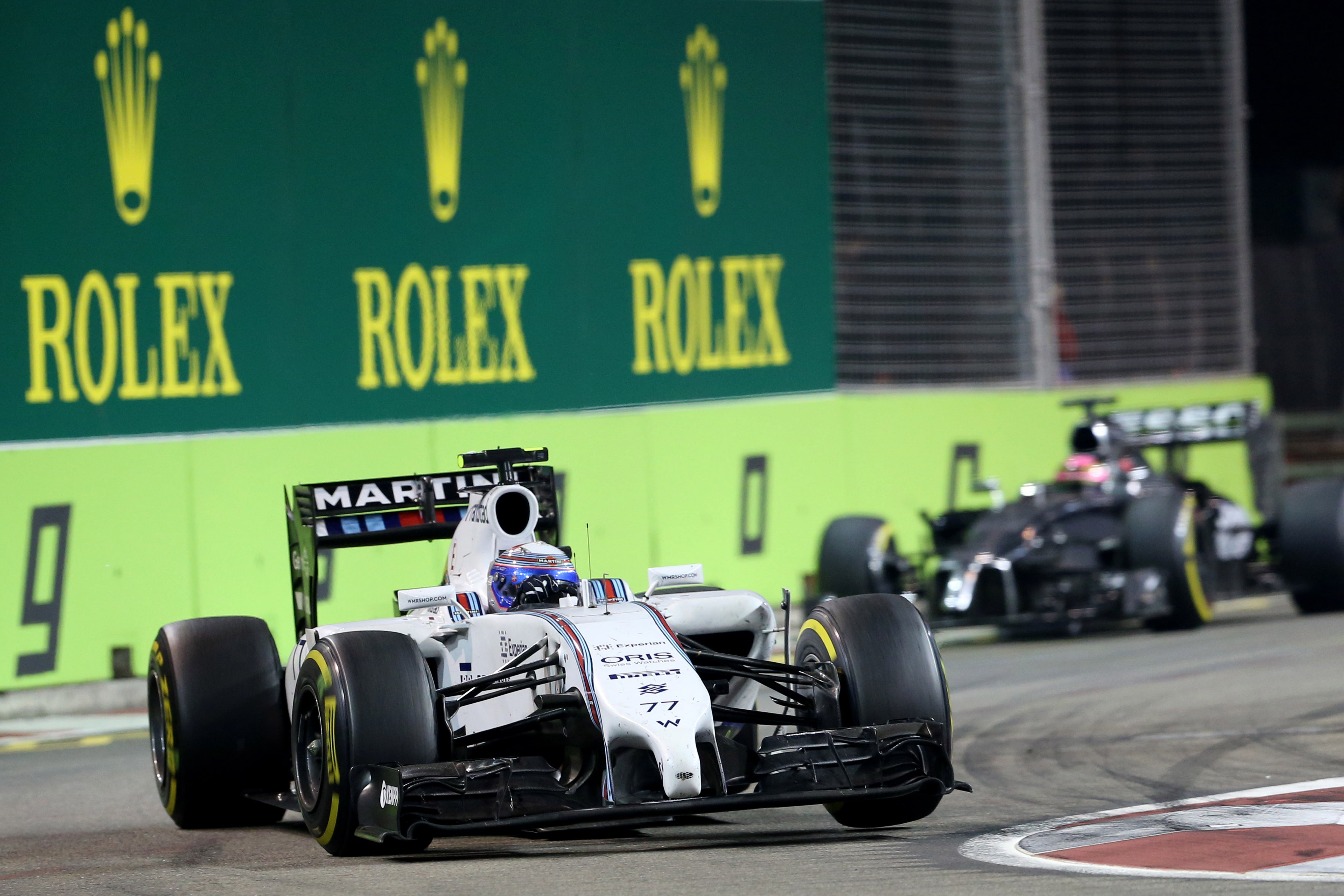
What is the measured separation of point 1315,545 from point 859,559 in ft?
11.7

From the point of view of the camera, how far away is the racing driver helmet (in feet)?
25.7

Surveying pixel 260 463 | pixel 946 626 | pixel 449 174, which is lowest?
pixel 946 626

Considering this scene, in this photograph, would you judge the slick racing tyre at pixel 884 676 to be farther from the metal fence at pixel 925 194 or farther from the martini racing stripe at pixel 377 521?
the metal fence at pixel 925 194

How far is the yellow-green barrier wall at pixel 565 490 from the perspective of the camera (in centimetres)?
1276

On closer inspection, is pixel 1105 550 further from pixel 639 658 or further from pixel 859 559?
pixel 639 658

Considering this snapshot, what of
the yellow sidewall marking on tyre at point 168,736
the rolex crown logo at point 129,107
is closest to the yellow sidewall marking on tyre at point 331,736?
the yellow sidewall marking on tyre at point 168,736

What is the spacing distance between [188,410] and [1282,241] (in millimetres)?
20676

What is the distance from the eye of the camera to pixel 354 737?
6.83m

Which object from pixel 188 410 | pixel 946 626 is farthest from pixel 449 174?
pixel 946 626

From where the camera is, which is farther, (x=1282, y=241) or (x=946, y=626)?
(x=1282, y=241)

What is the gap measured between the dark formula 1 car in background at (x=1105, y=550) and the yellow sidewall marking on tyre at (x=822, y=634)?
6706 mm

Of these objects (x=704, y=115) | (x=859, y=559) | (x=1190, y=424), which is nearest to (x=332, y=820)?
(x=859, y=559)

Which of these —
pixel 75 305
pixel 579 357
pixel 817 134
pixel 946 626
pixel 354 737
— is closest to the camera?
pixel 354 737

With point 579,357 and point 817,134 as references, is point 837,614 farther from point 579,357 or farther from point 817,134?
point 817,134
